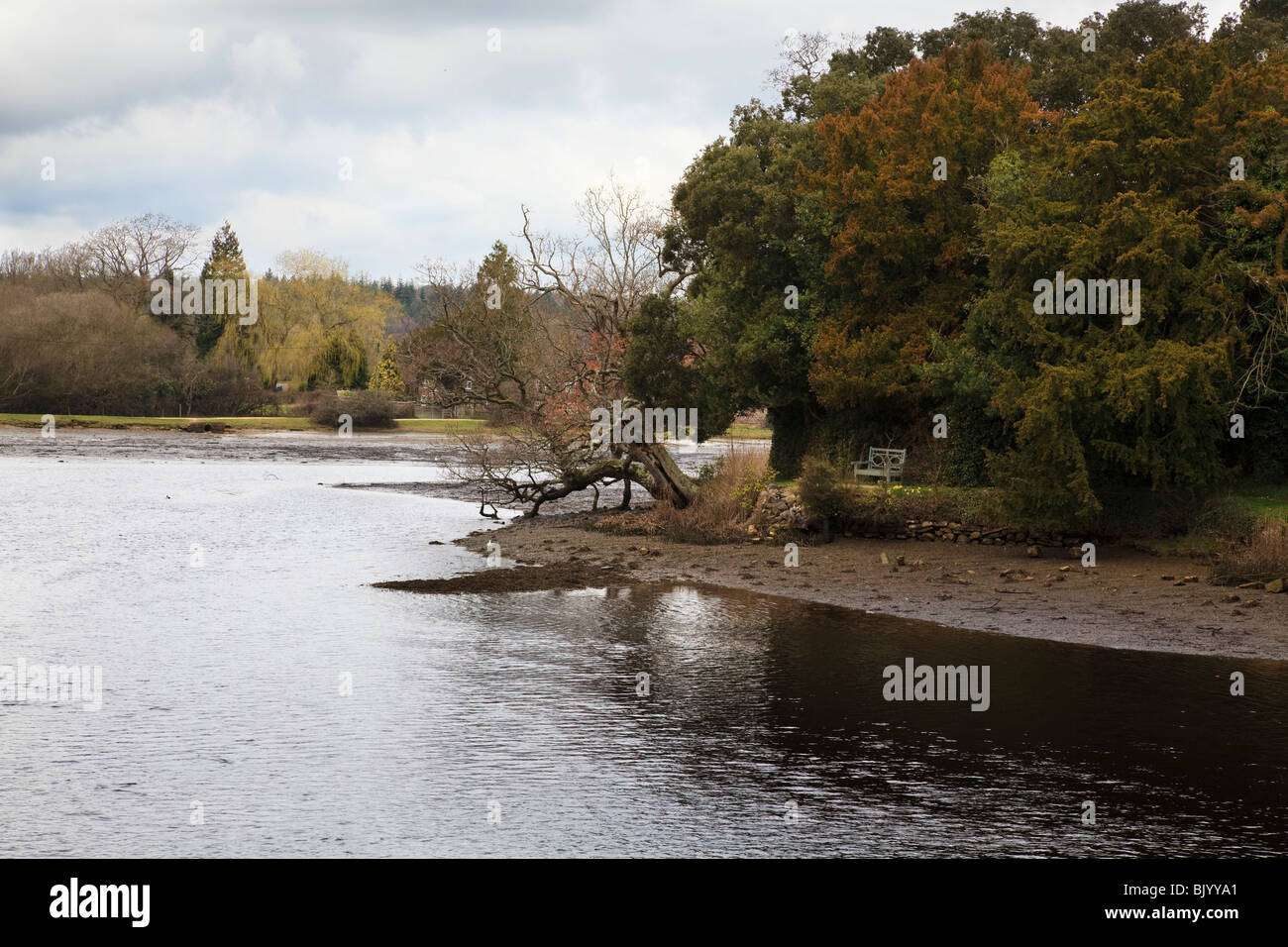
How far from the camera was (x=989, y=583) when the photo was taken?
23.9 m

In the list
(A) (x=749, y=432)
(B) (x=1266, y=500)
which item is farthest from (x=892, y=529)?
(A) (x=749, y=432)

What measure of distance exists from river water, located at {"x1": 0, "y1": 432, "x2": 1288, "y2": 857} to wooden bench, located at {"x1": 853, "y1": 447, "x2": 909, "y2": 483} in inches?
362

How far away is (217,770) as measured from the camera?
480 inches

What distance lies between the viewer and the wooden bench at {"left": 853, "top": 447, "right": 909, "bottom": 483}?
104 feet

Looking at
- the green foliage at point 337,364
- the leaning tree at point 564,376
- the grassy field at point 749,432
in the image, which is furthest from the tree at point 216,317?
the leaning tree at point 564,376

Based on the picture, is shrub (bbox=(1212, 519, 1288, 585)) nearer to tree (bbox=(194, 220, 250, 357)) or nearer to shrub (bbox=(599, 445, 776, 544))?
shrub (bbox=(599, 445, 776, 544))

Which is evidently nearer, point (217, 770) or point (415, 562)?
point (217, 770)

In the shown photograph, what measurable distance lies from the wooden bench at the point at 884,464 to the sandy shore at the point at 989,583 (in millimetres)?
3202

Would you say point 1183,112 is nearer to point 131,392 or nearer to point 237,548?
point 237,548

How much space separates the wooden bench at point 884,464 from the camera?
3164cm

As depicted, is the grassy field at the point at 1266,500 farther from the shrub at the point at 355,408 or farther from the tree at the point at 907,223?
the shrub at the point at 355,408

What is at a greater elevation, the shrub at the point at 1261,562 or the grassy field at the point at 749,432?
the grassy field at the point at 749,432
